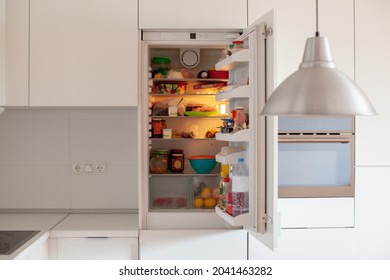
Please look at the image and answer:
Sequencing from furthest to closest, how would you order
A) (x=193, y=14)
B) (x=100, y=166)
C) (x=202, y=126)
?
(x=100, y=166)
(x=202, y=126)
(x=193, y=14)

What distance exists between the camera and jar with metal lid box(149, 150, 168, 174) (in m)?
2.91

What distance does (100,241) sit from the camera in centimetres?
266

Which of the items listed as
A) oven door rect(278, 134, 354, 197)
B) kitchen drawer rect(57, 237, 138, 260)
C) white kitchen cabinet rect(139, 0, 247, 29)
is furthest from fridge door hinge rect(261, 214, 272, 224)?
white kitchen cabinet rect(139, 0, 247, 29)

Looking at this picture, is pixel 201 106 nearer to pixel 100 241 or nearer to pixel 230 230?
pixel 230 230

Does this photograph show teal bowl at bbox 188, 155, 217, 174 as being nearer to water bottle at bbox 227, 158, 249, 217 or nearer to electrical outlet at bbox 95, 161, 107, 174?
water bottle at bbox 227, 158, 249, 217

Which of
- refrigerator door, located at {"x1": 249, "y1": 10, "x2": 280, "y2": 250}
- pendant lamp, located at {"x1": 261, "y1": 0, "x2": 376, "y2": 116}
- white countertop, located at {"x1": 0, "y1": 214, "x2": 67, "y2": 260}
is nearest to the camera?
pendant lamp, located at {"x1": 261, "y1": 0, "x2": 376, "y2": 116}

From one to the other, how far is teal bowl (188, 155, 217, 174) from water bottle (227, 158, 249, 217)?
0.47 metres

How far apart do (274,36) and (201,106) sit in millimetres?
918

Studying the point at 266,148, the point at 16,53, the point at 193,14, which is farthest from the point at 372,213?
the point at 16,53

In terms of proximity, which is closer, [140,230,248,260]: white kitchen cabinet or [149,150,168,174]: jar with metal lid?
[140,230,248,260]: white kitchen cabinet

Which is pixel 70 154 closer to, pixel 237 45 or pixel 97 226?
pixel 97 226

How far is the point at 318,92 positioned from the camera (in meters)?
1.17

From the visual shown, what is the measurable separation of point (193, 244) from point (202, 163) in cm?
47

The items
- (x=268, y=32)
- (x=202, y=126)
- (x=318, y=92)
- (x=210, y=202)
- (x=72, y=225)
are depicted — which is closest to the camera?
(x=318, y=92)
